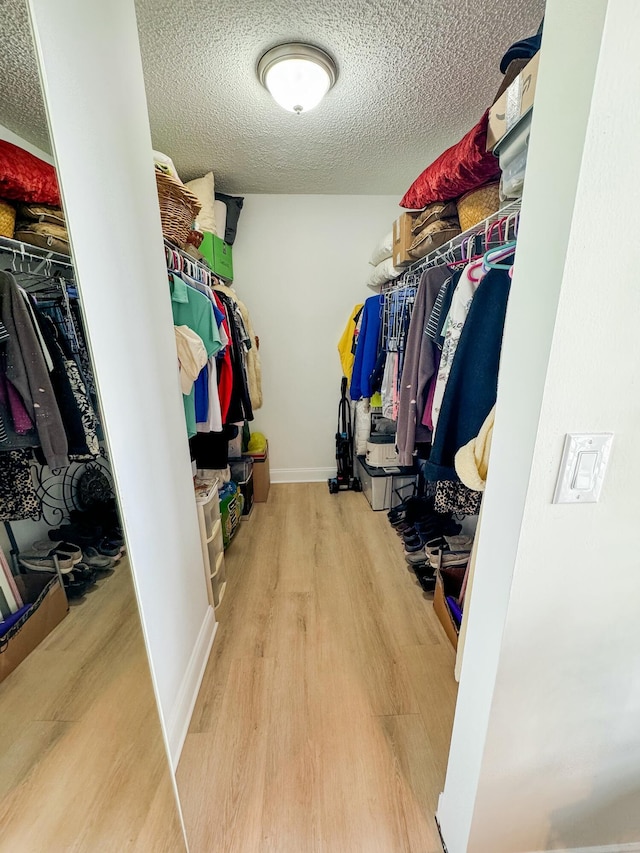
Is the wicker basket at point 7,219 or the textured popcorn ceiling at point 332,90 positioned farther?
the textured popcorn ceiling at point 332,90

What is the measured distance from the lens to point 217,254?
2334 mm

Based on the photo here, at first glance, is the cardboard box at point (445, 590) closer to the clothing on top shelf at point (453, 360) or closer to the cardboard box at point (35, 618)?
the clothing on top shelf at point (453, 360)

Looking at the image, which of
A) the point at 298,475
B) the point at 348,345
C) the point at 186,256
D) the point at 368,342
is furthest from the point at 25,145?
the point at 298,475

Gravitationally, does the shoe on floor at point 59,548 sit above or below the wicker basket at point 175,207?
below

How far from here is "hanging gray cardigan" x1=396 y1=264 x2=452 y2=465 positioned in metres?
1.58

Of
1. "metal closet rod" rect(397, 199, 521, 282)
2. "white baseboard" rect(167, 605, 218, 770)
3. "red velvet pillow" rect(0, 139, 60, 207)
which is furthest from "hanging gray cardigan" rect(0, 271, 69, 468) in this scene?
"metal closet rod" rect(397, 199, 521, 282)

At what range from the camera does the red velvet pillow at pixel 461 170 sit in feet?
4.17

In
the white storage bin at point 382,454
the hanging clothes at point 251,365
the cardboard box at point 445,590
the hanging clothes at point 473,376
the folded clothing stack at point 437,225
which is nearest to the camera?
the hanging clothes at point 473,376

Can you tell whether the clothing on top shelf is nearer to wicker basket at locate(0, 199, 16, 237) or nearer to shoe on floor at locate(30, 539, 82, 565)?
shoe on floor at locate(30, 539, 82, 565)

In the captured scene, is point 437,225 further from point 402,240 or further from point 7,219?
point 7,219

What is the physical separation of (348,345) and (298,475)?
1389 mm

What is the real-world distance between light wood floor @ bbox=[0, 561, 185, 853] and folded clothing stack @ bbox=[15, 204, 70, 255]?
29.2 inches

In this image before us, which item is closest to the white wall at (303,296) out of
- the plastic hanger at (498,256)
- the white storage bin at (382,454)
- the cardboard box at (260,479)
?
the cardboard box at (260,479)

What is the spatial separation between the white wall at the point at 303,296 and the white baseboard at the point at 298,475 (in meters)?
0.01
